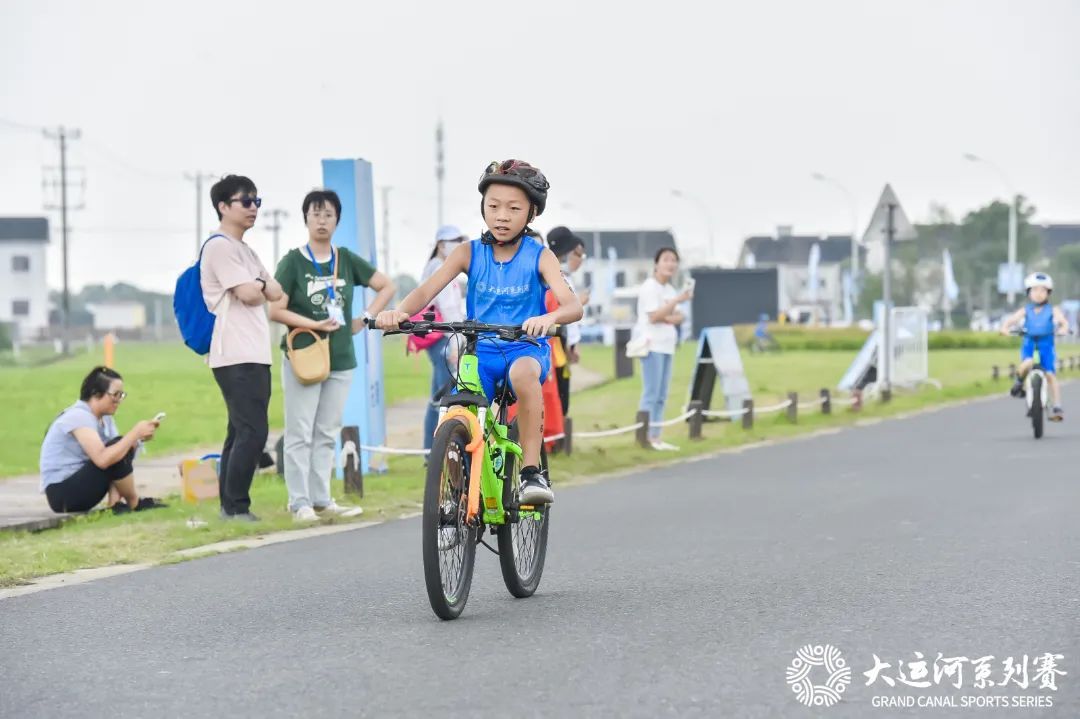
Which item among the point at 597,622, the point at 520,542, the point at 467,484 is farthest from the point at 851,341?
the point at 597,622

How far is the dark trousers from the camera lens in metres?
10.3

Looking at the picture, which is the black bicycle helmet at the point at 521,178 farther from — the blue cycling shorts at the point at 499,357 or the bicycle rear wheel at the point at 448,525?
the bicycle rear wheel at the point at 448,525

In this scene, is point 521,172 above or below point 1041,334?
above

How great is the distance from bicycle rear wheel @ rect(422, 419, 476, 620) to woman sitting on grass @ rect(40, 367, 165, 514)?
4.67 m

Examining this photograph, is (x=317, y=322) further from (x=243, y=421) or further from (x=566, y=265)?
(x=566, y=265)

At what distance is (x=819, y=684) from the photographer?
518 centimetres

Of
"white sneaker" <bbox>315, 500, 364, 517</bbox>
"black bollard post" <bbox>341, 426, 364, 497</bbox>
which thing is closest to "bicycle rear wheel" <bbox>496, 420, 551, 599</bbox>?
"white sneaker" <bbox>315, 500, 364, 517</bbox>

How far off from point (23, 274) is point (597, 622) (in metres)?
125

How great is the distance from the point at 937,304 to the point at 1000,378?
95.0 m

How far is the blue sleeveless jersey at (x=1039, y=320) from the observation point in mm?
18781

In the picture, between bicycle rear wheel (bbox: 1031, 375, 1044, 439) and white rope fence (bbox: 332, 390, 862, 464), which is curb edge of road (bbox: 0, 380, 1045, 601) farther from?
bicycle rear wheel (bbox: 1031, 375, 1044, 439)

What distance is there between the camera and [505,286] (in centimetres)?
709

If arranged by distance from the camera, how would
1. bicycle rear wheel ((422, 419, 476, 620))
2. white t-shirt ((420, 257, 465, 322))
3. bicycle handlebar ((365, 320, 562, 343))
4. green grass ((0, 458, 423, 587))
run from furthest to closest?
1. white t-shirt ((420, 257, 465, 322))
2. green grass ((0, 458, 423, 587))
3. bicycle handlebar ((365, 320, 562, 343))
4. bicycle rear wheel ((422, 419, 476, 620))

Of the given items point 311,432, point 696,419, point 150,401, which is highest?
point 311,432
